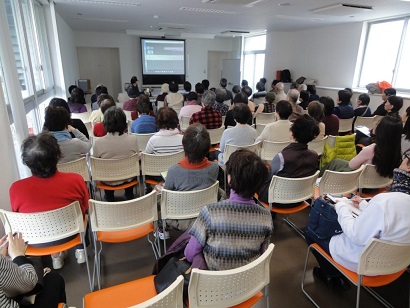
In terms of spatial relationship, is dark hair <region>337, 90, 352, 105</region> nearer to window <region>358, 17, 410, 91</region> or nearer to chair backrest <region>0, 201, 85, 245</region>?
window <region>358, 17, 410, 91</region>

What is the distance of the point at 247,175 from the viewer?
134 centimetres

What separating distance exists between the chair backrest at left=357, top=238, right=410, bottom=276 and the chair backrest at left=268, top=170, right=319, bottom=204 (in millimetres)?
900

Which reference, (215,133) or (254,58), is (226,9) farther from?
(254,58)

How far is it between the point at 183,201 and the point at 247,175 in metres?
0.86

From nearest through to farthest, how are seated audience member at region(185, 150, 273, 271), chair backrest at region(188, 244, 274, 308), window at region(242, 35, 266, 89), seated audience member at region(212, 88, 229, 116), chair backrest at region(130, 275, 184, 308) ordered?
1. chair backrest at region(130, 275, 184, 308)
2. chair backrest at region(188, 244, 274, 308)
3. seated audience member at region(185, 150, 273, 271)
4. seated audience member at region(212, 88, 229, 116)
5. window at region(242, 35, 266, 89)

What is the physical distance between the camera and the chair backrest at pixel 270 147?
3393 mm

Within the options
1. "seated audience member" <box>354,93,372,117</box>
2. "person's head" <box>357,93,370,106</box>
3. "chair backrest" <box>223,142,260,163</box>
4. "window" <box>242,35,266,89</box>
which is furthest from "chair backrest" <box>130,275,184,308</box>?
"window" <box>242,35,266,89</box>

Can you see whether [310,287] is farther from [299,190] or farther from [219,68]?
[219,68]

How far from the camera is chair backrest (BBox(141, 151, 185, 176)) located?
2842mm

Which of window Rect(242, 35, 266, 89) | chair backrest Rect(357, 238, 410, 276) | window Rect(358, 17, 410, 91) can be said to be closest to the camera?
chair backrest Rect(357, 238, 410, 276)

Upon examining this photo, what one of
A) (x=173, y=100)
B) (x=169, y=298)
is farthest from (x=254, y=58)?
(x=169, y=298)

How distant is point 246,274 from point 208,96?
3344 millimetres

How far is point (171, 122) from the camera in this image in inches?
118

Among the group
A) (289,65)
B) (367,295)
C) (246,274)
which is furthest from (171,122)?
(289,65)
